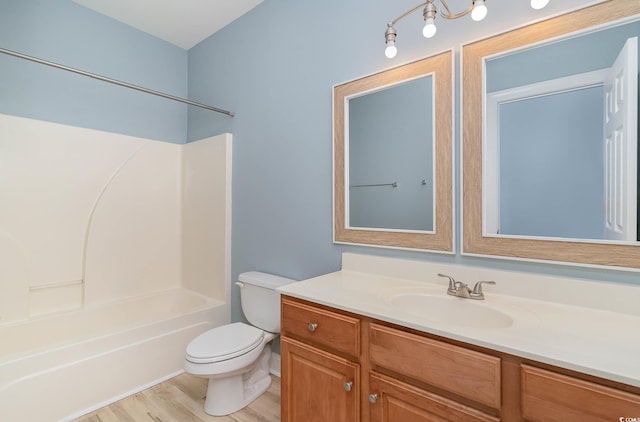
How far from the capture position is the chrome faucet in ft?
4.00

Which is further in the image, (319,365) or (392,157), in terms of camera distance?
(392,157)

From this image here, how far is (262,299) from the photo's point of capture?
203cm

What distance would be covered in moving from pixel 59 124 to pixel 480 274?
9.76 ft

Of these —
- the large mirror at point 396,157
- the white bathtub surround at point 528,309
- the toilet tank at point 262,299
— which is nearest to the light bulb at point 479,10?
the large mirror at point 396,157

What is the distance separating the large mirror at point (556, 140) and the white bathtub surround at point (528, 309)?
0.11 metres

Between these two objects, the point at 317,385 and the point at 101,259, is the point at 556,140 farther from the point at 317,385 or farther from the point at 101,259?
the point at 101,259

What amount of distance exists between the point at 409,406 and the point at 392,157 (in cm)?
114

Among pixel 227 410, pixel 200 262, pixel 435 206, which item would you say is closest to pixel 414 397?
pixel 435 206

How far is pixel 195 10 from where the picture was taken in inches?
91.8

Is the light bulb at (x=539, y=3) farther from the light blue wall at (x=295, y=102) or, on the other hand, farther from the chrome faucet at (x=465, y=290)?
the chrome faucet at (x=465, y=290)

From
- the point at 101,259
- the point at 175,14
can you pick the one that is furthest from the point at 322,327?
the point at 175,14

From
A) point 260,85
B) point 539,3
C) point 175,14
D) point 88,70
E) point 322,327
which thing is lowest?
point 322,327

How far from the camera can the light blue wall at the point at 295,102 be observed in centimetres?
152

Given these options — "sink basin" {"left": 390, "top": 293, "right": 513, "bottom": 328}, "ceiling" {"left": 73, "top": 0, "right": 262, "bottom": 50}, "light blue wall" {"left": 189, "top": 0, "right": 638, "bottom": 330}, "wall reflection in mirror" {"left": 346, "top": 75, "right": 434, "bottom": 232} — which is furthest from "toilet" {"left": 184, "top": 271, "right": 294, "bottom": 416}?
"ceiling" {"left": 73, "top": 0, "right": 262, "bottom": 50}
